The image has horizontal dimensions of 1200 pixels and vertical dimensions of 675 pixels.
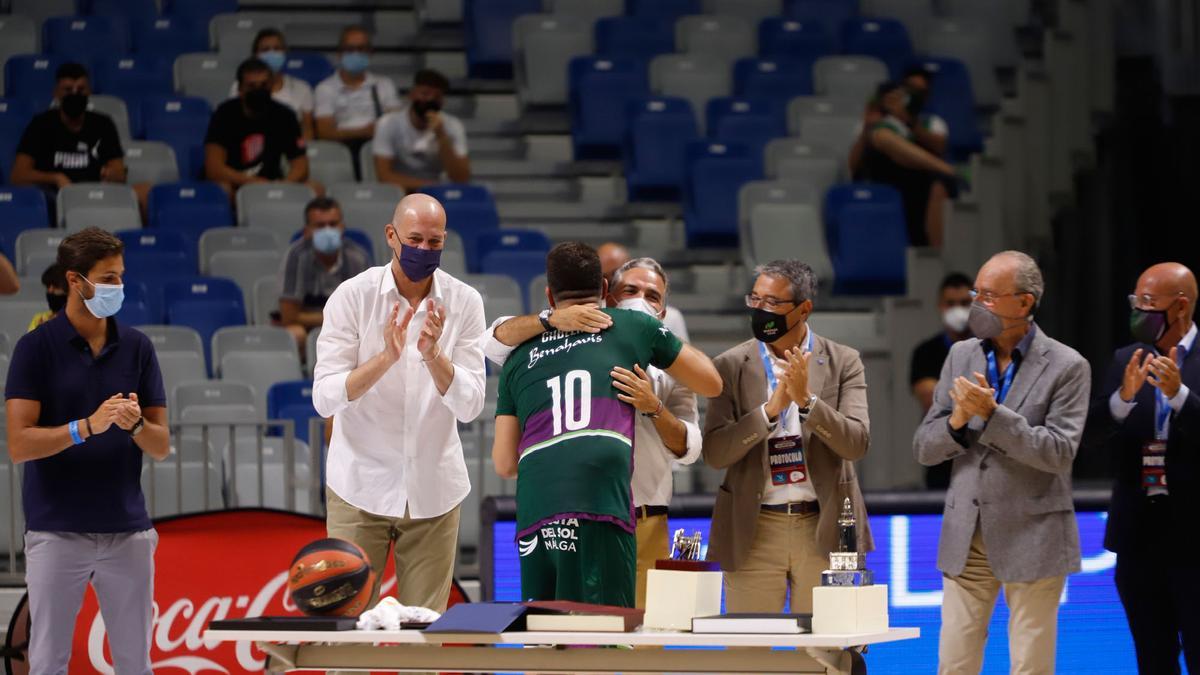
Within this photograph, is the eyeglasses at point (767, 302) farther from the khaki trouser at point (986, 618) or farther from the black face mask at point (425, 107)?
the black face mask at point (425, 107)

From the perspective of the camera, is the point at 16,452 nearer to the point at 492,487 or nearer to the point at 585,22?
the point at 492,487

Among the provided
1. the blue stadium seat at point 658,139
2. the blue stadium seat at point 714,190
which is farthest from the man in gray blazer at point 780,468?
the blue stadium seat at point 658,139

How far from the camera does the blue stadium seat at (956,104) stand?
12965 millimetres

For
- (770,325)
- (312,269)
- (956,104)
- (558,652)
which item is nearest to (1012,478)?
(770,325)

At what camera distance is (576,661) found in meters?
4.58

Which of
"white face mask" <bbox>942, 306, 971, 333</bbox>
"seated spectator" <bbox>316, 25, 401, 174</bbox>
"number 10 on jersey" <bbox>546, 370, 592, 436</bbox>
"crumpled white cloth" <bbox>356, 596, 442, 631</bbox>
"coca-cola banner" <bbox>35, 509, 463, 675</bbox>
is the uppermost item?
"seated spectator" <bbox>316, 25, 401, 174</bbox>

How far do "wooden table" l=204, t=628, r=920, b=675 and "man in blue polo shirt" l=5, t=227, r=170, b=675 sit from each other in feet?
3.58

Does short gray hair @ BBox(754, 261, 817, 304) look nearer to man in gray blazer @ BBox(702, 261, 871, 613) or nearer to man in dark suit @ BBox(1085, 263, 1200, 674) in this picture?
man in gray blazer @ BBox(702, 261, 871, 613)

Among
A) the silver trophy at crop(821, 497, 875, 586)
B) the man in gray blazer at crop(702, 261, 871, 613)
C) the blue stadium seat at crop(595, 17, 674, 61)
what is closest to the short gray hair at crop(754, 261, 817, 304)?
the man in gray blazer at crop(702, 261, 871, 613)

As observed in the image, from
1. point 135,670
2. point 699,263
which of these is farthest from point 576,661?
point 699,263

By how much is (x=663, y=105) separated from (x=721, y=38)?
1720 mm

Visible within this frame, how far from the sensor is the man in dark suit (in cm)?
589

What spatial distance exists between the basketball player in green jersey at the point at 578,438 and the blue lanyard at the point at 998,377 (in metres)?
1.18

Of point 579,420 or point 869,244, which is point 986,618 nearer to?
point 579,420
